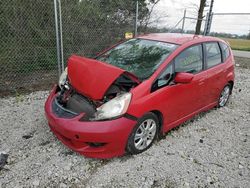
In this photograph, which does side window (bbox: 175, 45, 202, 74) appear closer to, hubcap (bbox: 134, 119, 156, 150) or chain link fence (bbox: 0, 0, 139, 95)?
hubcap (bbox: 134, 119, 156, 150)

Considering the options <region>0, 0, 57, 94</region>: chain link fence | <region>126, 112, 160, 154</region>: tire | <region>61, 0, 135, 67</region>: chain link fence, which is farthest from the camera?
<region>61, 0, 135, 67</region>: chain link fence

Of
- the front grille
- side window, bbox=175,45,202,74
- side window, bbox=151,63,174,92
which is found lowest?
the front grille

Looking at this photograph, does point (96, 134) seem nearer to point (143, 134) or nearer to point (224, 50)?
point (143, 134)

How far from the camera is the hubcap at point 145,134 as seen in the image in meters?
2.94

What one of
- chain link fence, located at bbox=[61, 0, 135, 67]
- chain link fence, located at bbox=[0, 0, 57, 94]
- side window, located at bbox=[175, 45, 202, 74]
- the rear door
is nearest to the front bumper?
side window, located at bbox=[175, 45, 202, 74]

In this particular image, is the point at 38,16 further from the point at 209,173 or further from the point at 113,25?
the point at 209,173

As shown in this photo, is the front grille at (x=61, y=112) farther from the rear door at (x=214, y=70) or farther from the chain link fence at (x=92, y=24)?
the chain link fence at (x=92, y=24)

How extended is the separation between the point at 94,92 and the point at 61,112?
51cm

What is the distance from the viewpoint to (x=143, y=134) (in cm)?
300

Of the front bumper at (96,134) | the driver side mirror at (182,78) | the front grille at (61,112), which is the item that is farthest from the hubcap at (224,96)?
the front grille at (61,112)

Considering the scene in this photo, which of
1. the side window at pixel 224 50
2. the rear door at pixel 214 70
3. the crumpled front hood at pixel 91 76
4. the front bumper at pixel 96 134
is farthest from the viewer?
the side window at pixel 224 50

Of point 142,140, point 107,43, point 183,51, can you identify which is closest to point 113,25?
point 107,43

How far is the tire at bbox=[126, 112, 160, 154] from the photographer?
2844mm

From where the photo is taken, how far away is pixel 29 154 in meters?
2.96
